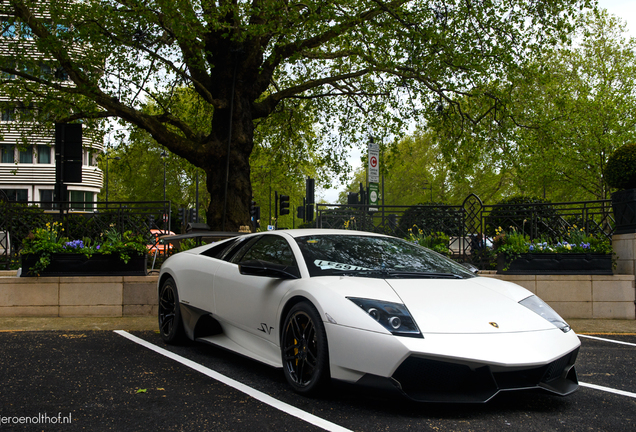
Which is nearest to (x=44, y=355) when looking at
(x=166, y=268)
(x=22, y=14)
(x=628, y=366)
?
(x=166, y=268)

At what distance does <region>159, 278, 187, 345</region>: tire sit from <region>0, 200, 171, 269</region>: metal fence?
288 cm

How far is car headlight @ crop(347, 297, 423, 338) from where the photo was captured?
11.3 ft

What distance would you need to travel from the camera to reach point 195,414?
355 cm

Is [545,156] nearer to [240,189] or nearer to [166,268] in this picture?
[240,189]

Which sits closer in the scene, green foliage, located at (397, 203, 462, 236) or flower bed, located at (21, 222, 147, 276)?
flower bed, located at (21, 222, 147, 276)

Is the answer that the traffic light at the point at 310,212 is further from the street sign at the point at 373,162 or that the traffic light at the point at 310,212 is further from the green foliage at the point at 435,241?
the green foliage at the point at 435,241

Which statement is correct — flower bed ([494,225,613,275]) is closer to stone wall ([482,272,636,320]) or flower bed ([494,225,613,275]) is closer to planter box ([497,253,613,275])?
planter box ([497,253,613,275])

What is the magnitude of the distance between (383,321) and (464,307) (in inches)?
24.4

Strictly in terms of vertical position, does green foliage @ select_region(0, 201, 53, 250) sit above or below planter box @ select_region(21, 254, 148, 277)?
above

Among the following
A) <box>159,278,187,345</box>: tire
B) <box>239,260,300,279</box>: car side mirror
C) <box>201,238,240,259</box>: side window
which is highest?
<box>201,238,240,259</box>: side window

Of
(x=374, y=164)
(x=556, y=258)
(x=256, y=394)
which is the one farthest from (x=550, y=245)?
(x=256, y=394)

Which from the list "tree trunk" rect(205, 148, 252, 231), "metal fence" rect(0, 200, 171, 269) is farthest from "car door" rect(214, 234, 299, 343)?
"tree trunk" rect(205, 148, 252, 231)

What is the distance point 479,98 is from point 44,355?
41.3 ft

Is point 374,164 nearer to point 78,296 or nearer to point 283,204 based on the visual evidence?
point 78,296
